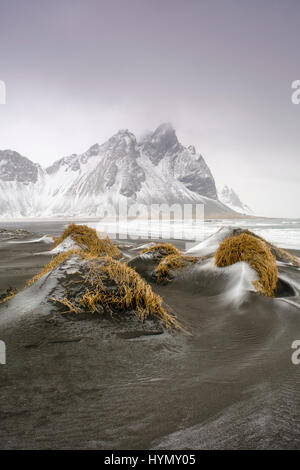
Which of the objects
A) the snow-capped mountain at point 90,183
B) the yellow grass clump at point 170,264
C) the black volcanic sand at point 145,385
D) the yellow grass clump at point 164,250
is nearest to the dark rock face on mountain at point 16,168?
the snow-capped mountain at point 90,183

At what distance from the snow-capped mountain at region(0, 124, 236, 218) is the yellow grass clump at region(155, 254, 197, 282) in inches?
5217

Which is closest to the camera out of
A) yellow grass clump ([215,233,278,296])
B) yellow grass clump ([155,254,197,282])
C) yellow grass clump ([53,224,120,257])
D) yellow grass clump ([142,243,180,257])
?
yellow grass clump ([215,233,278,296])

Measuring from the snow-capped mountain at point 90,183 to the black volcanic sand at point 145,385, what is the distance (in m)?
136

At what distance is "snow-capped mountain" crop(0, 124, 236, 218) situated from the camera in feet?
478

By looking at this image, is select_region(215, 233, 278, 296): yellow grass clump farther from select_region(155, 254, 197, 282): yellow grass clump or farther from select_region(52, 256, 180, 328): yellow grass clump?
select_region(52, 256, 180, 328): yellow grass clump

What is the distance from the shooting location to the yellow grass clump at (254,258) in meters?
4.54

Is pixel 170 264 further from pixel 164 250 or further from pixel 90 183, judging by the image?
pixel 90 183

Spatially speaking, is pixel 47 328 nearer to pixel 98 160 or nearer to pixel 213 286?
pixel 213 286

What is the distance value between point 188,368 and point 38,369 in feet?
4.22

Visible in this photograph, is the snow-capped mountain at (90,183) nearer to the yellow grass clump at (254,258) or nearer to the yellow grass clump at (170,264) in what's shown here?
the yellow grass clump at (170,264)

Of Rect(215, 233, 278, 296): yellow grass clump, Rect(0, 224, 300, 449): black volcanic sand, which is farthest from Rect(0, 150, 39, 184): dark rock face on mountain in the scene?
Rect(0, 224, 300, 449): black volcanic sand

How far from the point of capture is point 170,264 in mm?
5863

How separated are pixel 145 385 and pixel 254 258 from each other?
11.6 feet
